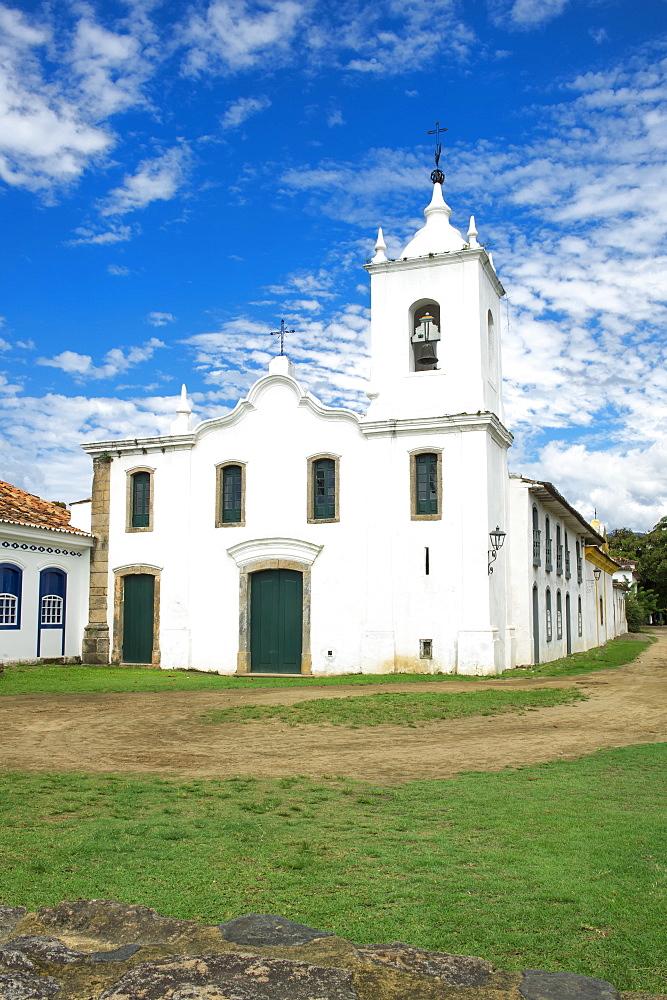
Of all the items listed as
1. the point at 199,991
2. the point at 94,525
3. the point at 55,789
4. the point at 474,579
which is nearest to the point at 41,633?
the point at 94,525

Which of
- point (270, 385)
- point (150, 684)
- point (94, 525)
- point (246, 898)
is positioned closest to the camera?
point (246, 898)

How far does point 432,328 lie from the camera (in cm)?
2014

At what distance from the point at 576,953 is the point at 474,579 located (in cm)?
1520

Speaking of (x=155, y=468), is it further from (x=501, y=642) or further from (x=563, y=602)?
(x=563, y=602)

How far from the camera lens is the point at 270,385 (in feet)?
69.5

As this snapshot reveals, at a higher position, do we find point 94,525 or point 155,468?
point 155,468

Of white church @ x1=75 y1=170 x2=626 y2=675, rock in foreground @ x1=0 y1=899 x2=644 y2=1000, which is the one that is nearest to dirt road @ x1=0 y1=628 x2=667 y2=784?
rock in foreground @ x1=0 y1=899 x2=644 y2=1000

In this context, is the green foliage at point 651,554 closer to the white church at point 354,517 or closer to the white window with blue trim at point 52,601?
the white church at point 354,517

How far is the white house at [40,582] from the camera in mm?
Result: 19766

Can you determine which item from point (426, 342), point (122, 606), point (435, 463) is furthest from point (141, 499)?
point (426, 342)

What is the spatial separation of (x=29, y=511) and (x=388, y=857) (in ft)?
62.6

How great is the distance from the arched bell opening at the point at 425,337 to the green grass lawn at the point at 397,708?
8.71m

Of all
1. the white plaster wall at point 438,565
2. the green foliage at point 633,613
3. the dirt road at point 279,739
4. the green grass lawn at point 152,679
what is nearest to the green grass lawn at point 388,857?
the dirt road at point 279,739

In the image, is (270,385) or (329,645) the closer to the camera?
(329,645)
